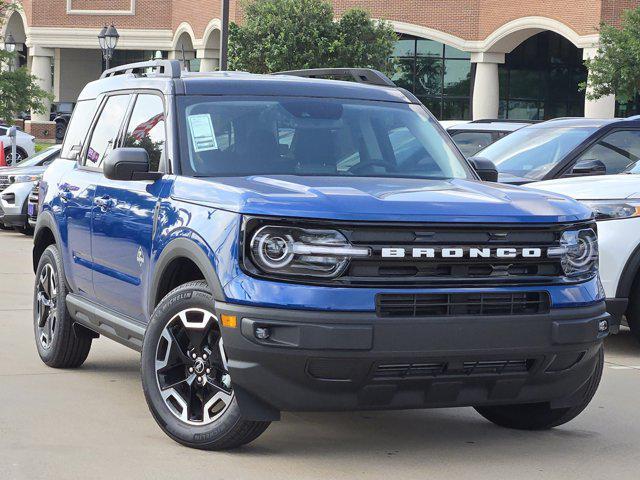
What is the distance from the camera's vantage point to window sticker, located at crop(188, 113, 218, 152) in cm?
665

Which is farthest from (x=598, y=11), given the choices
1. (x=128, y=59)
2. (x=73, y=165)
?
(x=128, y=59)

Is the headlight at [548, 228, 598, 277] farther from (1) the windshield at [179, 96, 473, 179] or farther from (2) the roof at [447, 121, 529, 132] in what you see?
(2) the roof at [447, 121, 529, 132]

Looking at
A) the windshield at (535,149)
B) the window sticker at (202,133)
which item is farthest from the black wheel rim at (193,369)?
the windshield at (535,149)

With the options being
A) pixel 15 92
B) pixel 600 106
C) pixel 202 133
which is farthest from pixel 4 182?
pixel 600 106

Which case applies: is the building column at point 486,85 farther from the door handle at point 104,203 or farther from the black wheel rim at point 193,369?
the black wheel rim at point 193,369

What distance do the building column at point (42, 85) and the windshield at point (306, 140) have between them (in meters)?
58.4

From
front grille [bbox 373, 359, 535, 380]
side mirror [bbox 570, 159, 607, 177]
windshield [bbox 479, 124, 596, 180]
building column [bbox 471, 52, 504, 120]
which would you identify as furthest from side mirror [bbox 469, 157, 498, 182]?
building column [bbox 471, 52, 504, 120]

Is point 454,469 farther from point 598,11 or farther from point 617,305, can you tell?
point 598,11

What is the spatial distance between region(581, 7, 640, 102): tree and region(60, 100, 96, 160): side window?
28.2 metres

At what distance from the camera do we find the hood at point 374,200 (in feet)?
18.1

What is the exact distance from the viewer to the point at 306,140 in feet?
22.3

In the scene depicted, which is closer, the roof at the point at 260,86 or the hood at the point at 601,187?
the roof at the point at 260,86

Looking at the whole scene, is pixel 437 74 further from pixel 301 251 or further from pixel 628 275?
pixel 301 251

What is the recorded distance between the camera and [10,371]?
26.7 feet
